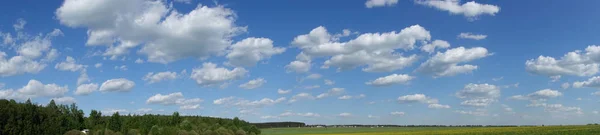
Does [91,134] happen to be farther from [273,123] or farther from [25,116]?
[273,123]

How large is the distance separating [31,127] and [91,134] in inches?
147

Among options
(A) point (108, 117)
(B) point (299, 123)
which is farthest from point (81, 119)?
(B) point (299, 123)

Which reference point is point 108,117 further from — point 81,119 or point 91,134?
point 91,134

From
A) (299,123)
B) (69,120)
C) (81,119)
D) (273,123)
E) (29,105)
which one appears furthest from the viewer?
(299,123)

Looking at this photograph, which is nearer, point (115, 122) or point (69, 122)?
point (69, 122)

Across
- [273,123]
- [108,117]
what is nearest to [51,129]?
[108,117]

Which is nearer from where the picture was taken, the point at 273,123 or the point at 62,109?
the point at 62,109

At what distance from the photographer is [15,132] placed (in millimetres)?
33656

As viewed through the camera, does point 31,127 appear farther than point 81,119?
No

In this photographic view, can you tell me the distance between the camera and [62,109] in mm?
42000

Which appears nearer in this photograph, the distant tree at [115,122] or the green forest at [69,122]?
the green forest at [69,122]

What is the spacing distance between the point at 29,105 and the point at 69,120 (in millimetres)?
5045

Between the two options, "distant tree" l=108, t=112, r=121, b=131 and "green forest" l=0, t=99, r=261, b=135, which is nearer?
"green forest" l=0, t=99, r=261, b=135

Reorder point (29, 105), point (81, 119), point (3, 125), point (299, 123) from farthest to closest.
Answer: point (299, 123) → point (81, 119) → point (29, 105) → point (3, 125)
